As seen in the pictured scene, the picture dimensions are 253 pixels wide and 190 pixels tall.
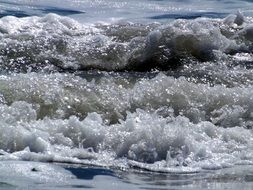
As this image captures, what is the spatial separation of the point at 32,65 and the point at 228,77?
2114 mm

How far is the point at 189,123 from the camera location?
22.7 feet

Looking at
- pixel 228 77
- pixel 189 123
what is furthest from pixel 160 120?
pixel 228 77

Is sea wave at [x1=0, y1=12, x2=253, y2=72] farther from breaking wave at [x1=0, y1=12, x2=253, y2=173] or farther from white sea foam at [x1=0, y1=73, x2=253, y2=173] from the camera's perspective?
white sea foam at [x1=0, y1=73, x2=253, y2=173]

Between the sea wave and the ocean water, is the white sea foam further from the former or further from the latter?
the sea wave

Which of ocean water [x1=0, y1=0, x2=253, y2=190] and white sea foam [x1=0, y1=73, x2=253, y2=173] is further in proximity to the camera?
white sea foam [x1=0, y1=73, x2=253, y2=173]

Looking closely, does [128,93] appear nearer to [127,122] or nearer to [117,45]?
[127,122]

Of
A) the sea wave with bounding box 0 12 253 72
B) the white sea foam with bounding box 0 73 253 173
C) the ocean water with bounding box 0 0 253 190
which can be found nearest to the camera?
the ocean water with bounding box 0 0 253 190

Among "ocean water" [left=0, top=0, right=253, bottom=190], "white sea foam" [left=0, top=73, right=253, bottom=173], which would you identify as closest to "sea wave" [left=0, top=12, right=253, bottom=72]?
"ocean water" [left=0, top=0, right=253, bottom=190]

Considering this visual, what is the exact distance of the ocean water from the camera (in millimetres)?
5762

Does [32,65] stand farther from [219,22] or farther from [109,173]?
[109,173]

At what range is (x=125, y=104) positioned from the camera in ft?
24.9

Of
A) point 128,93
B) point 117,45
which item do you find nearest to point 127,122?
point 128,93

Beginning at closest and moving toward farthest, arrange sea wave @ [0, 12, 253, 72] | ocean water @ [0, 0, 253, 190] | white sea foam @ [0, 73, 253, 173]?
ocean water @ [0, 0, 253, 190]
white sea foam @ [0, 73, 253, 173]
sea wave @ [0, 12, 253, 72]

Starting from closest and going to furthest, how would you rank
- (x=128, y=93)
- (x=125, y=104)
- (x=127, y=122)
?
(x=127, y=122), (x=125, y=104), (x=128, y=93)
